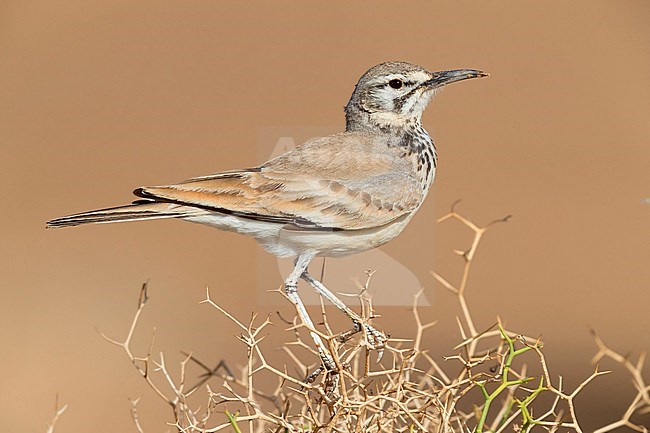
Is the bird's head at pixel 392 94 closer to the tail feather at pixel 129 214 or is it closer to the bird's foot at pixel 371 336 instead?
the tail feather at pixel 129 214

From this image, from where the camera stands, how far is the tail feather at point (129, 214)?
1.56 metres

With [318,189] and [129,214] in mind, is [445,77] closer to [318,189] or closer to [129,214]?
[318,189]

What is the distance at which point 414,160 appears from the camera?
6.65 feet

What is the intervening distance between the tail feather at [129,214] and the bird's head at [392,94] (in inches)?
18.1

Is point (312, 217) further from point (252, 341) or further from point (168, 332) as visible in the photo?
point (168, 332)

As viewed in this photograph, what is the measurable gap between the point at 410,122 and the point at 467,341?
895mm

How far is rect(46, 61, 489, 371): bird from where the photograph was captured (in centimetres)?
178

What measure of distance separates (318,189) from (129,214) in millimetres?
399

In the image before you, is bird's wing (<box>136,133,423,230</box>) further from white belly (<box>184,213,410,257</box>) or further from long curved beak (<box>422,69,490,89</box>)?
long curved beak (<box>422,69,490,89</box>)

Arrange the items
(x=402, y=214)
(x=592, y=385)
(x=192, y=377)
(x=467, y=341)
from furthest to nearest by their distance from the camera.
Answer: (x=592, y=385) → (x=192, y=377) → (x=402, y=214) → (x=467, y=341)

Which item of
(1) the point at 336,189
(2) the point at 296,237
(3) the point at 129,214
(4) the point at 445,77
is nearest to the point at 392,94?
(4) the point at 445,77

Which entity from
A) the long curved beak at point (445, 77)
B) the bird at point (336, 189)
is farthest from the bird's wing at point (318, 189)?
the long curved beak at point (445, 77)

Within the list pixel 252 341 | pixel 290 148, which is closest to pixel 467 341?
pixel 252 341

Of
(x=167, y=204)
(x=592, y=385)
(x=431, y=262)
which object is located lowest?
(x=592, y=385)
